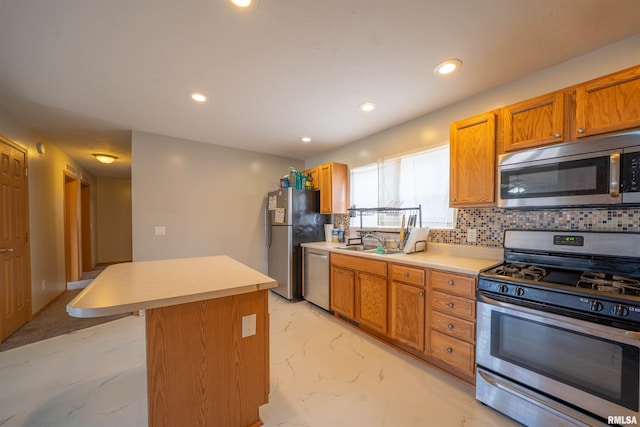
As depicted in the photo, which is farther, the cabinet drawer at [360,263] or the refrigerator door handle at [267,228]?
the refrigerator door handle at [267,228]

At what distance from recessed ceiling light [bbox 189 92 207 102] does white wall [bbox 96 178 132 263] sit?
6.10 meters

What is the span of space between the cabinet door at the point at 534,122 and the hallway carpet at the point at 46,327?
4623mm

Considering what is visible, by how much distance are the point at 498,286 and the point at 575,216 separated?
877mm

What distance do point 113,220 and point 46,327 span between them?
4752 mm

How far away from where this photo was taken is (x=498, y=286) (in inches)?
60.8

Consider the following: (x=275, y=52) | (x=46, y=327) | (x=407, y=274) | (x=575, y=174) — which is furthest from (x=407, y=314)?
(x=46, y=327)

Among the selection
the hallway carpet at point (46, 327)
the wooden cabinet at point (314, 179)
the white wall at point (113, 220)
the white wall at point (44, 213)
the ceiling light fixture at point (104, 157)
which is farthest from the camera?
the white wall at point (113, 220)

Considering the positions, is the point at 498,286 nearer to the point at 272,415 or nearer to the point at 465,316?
the point at 465,316

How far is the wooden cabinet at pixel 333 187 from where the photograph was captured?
11.7 feet

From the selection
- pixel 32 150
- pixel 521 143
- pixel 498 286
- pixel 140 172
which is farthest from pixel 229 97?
pixel 32 150

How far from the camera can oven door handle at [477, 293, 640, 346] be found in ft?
3.77

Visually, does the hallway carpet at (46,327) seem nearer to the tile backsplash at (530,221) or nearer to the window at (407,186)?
the window at (407,186)

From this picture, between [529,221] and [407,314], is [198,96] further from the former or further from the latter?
[529,221]

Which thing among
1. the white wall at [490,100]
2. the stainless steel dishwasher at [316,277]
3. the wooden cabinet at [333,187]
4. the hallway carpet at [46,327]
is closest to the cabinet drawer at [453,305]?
the stainless steel dishwasher at [316,277]
